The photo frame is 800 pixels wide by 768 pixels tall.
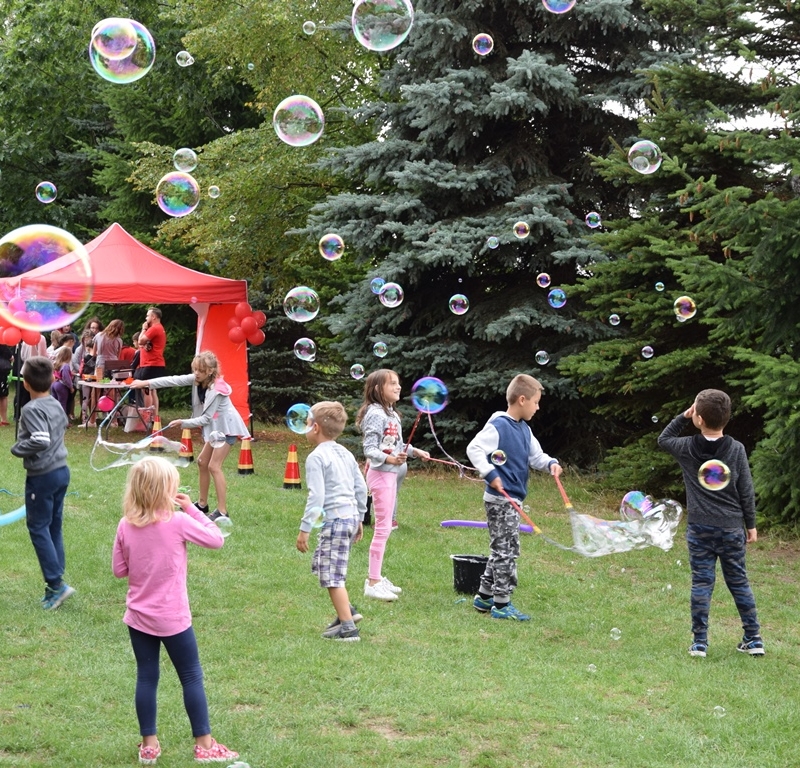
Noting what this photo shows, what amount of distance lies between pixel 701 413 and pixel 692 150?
5.58 m

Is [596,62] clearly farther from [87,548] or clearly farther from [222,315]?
[87,548]

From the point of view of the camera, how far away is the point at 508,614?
23.0ft

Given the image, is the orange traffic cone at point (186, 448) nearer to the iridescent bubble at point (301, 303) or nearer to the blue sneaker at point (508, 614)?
the iridescent bubble at point (301, 303)

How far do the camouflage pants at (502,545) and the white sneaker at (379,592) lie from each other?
747 mm

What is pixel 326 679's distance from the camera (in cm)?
553

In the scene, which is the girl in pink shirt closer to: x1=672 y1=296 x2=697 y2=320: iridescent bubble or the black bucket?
the black bucket

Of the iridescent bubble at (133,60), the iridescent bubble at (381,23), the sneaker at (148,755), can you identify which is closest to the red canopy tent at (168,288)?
the iridescent bubble at (133,60)

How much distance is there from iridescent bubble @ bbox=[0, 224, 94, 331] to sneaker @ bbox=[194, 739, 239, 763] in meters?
4.23

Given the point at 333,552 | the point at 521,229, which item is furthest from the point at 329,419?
the point at 521,229

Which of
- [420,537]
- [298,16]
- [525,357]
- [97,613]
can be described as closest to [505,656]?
[97,613]

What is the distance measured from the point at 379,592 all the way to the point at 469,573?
0.70 meters

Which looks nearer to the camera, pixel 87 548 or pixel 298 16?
pixel 87 548

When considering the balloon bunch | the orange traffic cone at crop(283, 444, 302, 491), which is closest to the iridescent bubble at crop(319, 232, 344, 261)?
the orange traffic cone at crop(283, 444, 302, 491)

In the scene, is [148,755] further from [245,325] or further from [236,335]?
[236,335]
